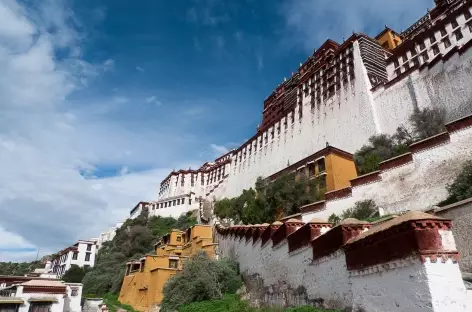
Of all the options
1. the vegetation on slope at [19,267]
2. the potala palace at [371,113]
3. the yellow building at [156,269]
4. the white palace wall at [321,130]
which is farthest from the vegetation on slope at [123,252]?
the vegetation on slope at [19,267]

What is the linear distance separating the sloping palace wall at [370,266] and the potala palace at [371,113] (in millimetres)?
5726

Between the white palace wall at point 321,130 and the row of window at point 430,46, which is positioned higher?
the row of window at point 430,46

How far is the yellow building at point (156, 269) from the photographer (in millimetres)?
24625

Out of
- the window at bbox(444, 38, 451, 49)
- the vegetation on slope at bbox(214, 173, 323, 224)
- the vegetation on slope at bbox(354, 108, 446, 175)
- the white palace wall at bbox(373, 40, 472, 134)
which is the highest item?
the window at bbox(444, 38, 451, 49)

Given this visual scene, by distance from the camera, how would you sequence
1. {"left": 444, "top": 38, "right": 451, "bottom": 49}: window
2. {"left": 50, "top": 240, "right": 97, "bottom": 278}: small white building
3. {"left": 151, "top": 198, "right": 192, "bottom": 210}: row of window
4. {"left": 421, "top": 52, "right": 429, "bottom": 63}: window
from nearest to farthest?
{"left": 444, "top": 38, "right": 451, "bottom": 49}: window < {"left": 421, "top": 52, "right": 429, "bottom": 63}: window < {"left": 50, "top": 240, "right": 97, "bottom": 278}: small white building < {"left": 151, "top": 198, "right": 192, "bottom": 210}: row of window

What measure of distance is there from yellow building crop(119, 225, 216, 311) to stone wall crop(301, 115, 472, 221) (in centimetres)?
1217

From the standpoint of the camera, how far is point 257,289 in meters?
15.4

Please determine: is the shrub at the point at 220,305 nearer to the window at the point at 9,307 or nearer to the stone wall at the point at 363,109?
the window at the point at 9,307

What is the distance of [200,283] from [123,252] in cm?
2726

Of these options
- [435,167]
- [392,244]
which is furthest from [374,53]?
A: [392,244]

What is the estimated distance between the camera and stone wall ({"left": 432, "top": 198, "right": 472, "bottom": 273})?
8.75 metres

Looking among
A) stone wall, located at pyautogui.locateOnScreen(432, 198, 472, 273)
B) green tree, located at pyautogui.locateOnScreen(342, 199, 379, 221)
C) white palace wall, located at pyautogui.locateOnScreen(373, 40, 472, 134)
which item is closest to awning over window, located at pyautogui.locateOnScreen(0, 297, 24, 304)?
green tree, located at pyautogui.locateOnScreen(342, 199, 379, 221)

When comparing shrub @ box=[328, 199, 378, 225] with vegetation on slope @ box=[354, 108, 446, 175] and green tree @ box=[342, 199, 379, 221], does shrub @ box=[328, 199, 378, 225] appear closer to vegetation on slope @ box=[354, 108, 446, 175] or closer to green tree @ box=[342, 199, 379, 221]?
green tree @ box=[342, 199, 379, 221]

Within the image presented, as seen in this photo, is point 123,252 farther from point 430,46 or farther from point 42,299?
point 430,46
